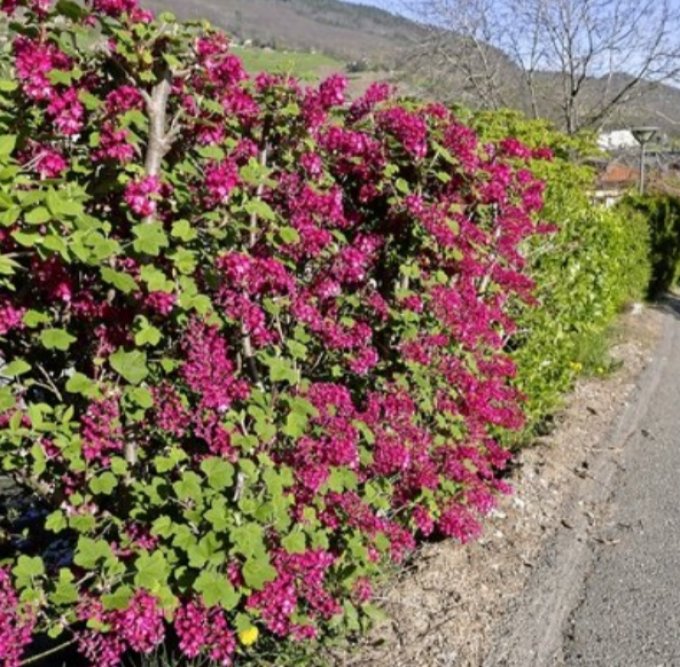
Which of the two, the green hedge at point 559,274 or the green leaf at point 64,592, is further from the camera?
the green hedge at point 559,274

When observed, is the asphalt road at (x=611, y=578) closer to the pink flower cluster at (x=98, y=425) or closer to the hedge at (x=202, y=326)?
the hedge at (x=202, y=326)

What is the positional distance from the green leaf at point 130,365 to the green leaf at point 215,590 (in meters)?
0.55

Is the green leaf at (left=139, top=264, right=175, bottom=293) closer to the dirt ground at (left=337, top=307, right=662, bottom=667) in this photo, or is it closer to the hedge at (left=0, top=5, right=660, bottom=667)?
the hedge at (left=0, top=5, right=660, bottom=667)

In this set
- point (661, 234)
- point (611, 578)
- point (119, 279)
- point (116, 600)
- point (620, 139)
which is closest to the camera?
point (119, 279)

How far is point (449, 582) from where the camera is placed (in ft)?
10.4

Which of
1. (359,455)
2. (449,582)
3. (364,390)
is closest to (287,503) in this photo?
(359,455)

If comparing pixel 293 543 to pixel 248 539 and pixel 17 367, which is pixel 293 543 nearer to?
pixel 248 539

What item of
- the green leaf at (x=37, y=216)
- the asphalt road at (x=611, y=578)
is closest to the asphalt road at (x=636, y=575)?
the asphalt road at (x=611, y=578)

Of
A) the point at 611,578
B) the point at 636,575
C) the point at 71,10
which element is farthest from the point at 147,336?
the point at 636,575

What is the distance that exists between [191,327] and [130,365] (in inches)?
8.4

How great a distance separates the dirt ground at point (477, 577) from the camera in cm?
277

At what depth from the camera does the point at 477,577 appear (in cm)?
325

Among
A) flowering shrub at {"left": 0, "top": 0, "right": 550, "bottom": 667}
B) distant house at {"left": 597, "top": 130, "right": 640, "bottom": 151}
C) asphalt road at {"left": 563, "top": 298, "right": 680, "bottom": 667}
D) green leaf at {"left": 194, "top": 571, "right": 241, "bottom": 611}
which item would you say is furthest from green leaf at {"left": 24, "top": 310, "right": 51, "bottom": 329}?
distant house at {"left": 597, "top": 130, "right": 640, "bottom": 151}

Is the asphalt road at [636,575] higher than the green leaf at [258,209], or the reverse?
the green leaf at [258,209]
